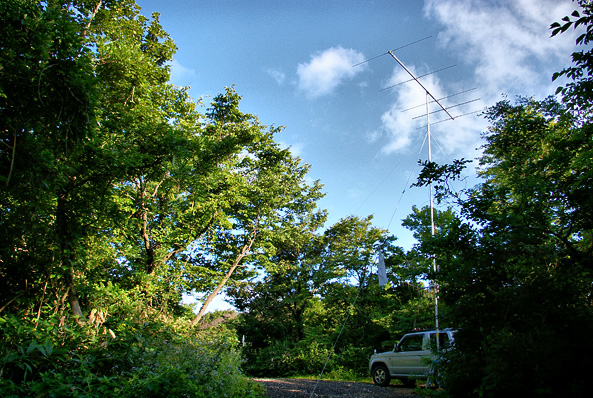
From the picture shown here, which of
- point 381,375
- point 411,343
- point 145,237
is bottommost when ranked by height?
point 381,375

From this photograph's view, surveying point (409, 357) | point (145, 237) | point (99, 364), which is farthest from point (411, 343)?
point (145, 237)

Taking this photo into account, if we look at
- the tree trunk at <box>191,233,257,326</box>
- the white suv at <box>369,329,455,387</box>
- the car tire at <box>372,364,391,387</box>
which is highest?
the tree trunk at <box>191,233,257,326</box>

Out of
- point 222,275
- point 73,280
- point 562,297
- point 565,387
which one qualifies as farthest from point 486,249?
point 222,275

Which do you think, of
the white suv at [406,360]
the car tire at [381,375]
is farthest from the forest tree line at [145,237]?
the car tire at [381,375]

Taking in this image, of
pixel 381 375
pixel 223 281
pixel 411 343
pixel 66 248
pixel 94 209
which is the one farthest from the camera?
pixel 223 281

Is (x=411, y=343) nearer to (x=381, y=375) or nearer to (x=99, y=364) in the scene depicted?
(x=381, y=375)

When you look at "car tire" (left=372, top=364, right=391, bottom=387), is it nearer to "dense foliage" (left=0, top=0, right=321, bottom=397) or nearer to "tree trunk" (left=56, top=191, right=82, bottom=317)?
"dense foliage" (left=0, top=0, right=321, bottom=397)

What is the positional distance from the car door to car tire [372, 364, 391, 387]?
1.05ft

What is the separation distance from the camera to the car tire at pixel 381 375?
9773 millimetres

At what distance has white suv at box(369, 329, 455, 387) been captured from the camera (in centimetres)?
877

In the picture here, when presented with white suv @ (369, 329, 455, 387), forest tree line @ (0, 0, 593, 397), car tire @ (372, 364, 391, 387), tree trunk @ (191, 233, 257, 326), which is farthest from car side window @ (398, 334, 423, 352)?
tree trunk @ (191, 233, 257, 326)

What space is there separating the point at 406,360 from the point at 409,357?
144mm

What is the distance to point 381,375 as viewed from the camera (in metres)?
9.98

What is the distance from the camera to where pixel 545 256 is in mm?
4191
